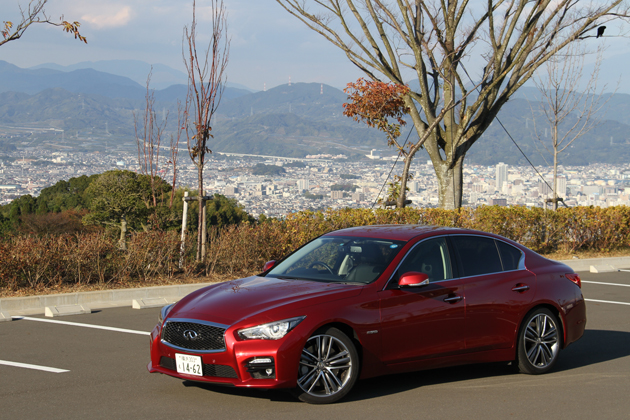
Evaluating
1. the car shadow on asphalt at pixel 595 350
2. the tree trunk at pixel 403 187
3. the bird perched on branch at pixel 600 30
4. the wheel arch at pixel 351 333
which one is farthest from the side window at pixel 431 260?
the bird perched on branch at pixel 600 30

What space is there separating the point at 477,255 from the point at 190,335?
2.98m

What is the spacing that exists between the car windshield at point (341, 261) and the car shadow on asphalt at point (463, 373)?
99cm

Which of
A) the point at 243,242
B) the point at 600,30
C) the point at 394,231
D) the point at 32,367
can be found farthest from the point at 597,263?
the point at 32,367

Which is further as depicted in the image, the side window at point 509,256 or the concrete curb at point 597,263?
the concrete curb at point 597,263

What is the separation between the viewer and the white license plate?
520cm

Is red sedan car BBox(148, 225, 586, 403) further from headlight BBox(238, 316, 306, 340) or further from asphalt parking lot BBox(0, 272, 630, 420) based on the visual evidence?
asphalt parking lot BBox(0, 272, 630, 420)

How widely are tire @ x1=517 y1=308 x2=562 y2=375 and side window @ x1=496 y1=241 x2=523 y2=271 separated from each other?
1.64ft

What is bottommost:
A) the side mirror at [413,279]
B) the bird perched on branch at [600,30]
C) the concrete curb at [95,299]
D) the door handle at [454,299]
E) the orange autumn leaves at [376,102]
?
the concrete curb at [95,299]

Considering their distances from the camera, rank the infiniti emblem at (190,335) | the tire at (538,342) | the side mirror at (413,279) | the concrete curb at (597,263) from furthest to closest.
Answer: the concrete curb at (597,263) < the tire at (538,342) < the side mirror at (413,279) < the infiniti emblem at (190,335)

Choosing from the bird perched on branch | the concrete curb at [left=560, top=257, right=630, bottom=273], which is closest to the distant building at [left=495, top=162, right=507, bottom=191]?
the bird perched on branch

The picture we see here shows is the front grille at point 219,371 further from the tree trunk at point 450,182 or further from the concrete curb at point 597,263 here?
the tree trunk at point 450,182

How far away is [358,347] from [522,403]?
4.82ft

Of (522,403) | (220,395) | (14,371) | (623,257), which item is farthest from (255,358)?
(623,257)

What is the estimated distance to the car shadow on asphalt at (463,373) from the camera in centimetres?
566
